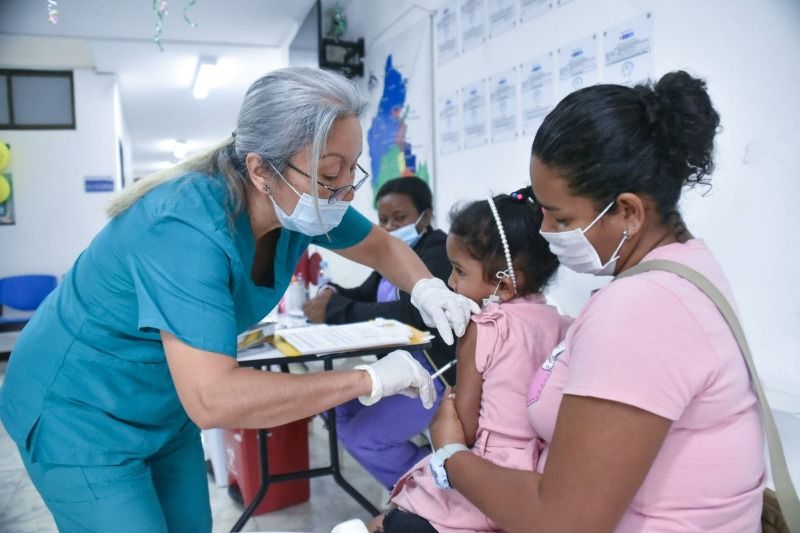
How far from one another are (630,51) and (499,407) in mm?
1303

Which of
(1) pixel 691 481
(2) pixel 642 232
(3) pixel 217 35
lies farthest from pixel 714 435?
(3) pixel 217 35

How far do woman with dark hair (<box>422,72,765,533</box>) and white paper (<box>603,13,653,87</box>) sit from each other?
986 millimetres

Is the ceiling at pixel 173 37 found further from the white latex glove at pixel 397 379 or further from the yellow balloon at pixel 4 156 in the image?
the white latex glove at pixel 397 379

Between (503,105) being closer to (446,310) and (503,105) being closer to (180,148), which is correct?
(446,310)

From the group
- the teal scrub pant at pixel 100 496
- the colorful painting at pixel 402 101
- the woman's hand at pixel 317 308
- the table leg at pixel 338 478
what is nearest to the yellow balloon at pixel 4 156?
the colorful painting at pixel 402 101

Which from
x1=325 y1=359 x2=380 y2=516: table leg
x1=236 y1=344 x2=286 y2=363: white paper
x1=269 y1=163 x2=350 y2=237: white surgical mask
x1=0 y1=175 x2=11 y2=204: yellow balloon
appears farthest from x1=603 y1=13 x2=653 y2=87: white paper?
x1=0 y1=175 x2=11 y2=204: yellow balloon

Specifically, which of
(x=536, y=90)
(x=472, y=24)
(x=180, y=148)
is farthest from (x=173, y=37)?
(x=180, y=148)

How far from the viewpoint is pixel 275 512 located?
2420 mm

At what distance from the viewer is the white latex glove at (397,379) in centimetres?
110

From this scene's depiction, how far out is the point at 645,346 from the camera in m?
0.71

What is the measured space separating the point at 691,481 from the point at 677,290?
27cm

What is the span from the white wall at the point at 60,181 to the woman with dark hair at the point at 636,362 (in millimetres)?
5983

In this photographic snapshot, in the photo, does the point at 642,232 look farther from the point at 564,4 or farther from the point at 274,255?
the point at 564,4

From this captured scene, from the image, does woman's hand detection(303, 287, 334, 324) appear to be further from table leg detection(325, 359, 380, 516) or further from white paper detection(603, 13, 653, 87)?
white paper detection(603, 13, 653, 87)
